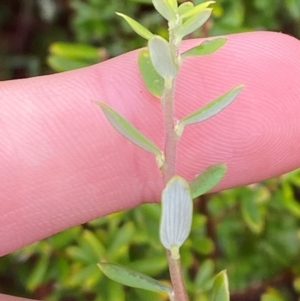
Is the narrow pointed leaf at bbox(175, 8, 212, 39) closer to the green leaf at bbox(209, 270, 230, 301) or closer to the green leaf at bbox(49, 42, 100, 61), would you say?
the green leaf at bbox(209, 270, 230, 301)

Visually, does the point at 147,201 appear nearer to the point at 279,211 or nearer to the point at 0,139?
the point at 0,139

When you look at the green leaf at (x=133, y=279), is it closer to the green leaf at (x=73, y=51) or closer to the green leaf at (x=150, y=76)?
the green leaf at (x=150, y=76)

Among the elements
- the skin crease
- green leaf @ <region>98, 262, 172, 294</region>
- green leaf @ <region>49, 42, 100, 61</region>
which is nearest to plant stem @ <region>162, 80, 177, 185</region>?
green leaf @ <region>98, 262, 172, 294</region>

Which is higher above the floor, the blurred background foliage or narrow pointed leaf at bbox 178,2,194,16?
narrow pointed leaf at bbox 178,2,194,16

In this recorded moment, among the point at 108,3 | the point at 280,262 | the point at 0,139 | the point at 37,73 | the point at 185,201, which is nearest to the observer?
the point at 185,201

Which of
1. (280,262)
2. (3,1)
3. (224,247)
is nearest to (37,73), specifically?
(3,1)

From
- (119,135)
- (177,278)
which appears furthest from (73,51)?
(177,278)
